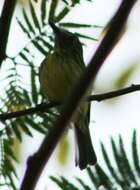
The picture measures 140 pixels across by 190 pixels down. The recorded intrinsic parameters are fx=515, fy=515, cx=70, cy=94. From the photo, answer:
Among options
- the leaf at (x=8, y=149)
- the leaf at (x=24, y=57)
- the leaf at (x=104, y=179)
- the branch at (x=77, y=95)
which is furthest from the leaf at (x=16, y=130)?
the branch at (x=77, y=95)

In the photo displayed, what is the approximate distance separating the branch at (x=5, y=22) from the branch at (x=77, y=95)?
0.26 meters

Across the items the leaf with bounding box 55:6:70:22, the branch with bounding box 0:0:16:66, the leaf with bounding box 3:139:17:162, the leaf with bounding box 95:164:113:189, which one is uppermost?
the branch with bounding box 0:0:16:66

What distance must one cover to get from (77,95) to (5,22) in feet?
1.17

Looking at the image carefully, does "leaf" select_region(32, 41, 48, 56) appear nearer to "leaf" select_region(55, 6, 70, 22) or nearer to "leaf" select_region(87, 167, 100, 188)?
"leaf" select_region(55, 6, 70, 22)

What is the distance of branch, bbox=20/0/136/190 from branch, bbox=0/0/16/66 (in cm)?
26

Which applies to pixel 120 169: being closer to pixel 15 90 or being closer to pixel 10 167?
pixel 10 167

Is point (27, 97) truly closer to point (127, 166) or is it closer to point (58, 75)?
point (127, 166)

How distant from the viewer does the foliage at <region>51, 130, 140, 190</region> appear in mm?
726

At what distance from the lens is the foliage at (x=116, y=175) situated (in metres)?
Result: 0.73

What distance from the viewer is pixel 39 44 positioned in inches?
44.3

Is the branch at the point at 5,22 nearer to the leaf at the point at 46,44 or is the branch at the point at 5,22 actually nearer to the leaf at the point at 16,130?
the leaf at the point at 16,130

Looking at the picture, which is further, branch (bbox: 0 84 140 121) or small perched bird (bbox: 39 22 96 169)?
small perched bird (bbox: 39 22 96 169)

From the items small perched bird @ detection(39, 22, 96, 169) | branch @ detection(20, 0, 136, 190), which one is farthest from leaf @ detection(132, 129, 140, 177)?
small perched bird @ detection(39, 22, 96, 169)

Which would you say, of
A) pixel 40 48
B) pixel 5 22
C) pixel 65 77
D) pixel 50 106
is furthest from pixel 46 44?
pixel 65 77
